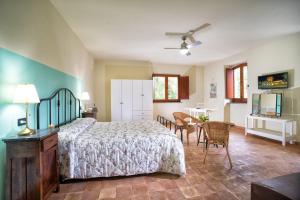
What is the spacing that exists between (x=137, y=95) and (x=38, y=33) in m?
4.00

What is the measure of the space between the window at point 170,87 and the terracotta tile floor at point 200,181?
13.0 feet

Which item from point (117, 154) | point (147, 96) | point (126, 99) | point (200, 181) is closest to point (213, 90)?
point (147, 96)

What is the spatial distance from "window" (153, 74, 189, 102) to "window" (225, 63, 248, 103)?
1713 millimetres

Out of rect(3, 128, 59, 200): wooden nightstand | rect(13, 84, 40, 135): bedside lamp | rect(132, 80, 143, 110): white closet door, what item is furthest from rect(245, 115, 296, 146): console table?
rect(13, 84, 40, 135): bedside lamp

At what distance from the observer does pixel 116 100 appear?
5.86 metres

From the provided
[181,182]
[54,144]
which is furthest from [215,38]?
[54,144]

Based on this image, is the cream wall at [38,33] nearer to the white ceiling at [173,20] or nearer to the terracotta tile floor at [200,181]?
the white ceiling at [173,20]

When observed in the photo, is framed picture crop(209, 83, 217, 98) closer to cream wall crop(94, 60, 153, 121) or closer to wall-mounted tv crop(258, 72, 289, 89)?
wall-mounted tv crop(258, 72, 289, 89)

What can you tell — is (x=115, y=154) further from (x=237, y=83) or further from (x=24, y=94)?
(x=237, y=83)

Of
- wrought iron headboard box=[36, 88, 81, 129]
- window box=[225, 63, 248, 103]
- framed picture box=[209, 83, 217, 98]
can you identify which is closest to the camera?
wrought iron headboard box=[36, 88, 81, 129]

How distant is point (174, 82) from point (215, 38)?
10.9ft

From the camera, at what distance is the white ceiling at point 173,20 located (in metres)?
2.63

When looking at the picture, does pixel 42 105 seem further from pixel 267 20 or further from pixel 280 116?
pixel 280 116

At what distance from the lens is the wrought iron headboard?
91.8 inches
